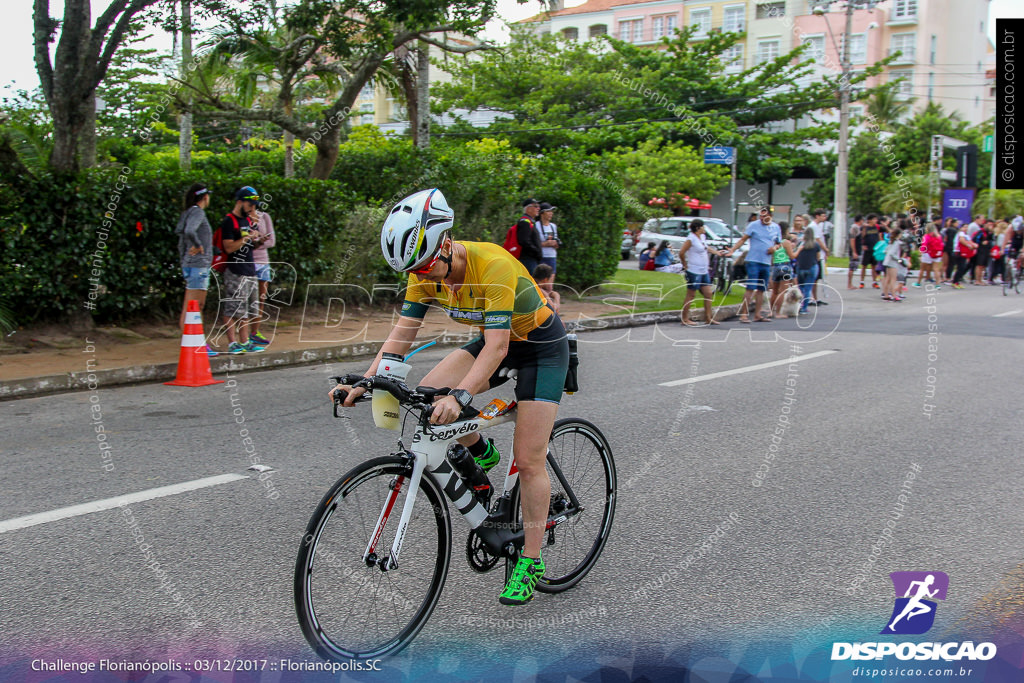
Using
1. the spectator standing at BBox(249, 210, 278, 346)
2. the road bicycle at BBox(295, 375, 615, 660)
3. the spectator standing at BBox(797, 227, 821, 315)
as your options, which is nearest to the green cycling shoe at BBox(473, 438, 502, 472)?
the road bicycle at BBox(295, 375, 615, 660)

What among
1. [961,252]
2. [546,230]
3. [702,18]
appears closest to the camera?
[546,230]

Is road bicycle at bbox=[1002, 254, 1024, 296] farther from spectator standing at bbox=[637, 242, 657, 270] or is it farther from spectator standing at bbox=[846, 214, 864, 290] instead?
spectator standing at bbox=[637, 242, 657, 270]

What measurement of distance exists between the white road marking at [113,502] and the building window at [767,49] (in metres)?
44.4

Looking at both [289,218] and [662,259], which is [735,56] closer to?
[662,259]

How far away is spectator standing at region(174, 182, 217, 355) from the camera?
9492 millimetres

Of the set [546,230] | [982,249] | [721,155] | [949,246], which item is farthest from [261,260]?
[982,249]

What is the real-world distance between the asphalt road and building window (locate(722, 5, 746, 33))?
39054 mm

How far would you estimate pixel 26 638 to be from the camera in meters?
3.34

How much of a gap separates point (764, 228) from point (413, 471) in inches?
512

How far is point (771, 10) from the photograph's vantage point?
44.3m

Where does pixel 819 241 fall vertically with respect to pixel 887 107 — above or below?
below

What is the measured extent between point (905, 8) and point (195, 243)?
2282 inches

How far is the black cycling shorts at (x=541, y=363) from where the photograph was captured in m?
3.73

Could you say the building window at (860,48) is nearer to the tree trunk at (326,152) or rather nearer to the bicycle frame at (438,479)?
the tree trunk at (326,152)
